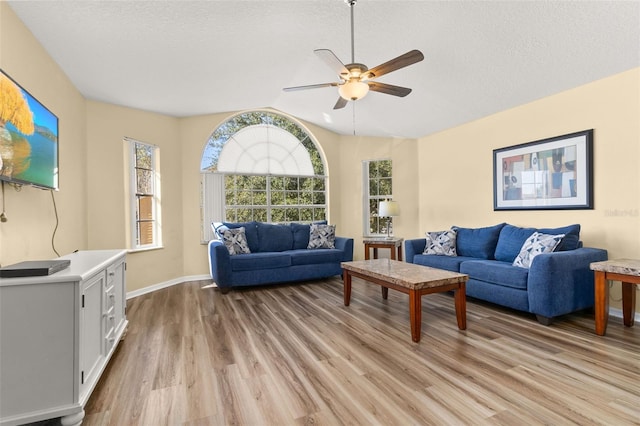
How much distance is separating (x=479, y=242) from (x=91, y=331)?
13.7 feet

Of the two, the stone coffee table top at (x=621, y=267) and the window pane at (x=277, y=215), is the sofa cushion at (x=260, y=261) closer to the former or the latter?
the window pane at (x=277, y=215)

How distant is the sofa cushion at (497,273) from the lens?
10.3 ft

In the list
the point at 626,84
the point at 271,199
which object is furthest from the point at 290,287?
the point at 626,84

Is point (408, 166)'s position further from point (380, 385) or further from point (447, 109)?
point (380, 385)

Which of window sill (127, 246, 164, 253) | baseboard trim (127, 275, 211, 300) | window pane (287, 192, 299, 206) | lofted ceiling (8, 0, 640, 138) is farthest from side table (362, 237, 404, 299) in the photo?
window sill (127, 246, 164, 253)

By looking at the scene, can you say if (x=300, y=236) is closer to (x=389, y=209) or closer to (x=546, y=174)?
(x=389, y=209)

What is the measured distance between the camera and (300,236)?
5422 mm

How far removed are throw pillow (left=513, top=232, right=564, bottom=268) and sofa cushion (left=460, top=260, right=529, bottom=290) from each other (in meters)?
0.12

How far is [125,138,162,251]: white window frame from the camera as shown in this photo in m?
4.42

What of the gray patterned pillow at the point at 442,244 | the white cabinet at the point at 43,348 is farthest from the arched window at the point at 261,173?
the white cabinet at the point at 43,348

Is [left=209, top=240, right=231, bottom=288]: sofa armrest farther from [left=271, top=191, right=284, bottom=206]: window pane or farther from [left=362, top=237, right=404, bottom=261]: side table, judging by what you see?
[left=362, top=237, right=404, bottom=261]: side table

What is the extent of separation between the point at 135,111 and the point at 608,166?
18.8 feet

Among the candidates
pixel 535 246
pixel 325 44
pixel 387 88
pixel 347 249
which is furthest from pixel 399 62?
pixel 347 249

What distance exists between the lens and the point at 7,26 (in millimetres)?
2176
